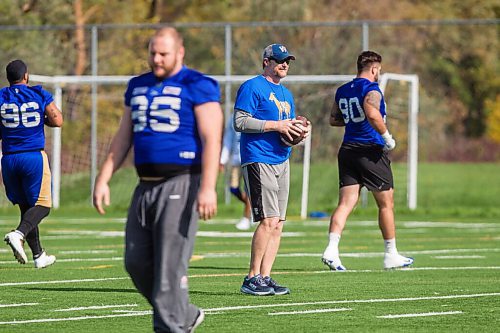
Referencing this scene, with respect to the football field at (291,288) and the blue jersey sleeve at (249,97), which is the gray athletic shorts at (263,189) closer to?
the blue jersey sleeve at (249,97)

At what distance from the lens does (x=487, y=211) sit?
2634 centimetres

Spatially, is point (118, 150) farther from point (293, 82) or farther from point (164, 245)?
point (293, 82)

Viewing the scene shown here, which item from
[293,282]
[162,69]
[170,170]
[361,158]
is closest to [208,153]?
[170,170]

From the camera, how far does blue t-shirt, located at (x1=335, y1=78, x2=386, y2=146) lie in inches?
554

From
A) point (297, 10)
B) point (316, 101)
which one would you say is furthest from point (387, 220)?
point (297, 10)

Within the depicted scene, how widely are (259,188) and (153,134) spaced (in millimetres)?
3697

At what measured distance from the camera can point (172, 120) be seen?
828 centimetres

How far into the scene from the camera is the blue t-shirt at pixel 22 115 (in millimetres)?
13961

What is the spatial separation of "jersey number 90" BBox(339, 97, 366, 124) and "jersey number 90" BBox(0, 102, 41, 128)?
3116mm

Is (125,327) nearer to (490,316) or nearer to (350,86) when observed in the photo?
(490,316)

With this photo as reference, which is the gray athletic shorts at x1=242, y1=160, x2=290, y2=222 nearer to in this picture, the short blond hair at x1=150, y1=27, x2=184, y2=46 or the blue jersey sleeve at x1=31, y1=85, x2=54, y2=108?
the blue jersey sleeve at x1=31, y1=85, x2=54, y2=108

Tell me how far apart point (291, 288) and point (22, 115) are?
11.6ft

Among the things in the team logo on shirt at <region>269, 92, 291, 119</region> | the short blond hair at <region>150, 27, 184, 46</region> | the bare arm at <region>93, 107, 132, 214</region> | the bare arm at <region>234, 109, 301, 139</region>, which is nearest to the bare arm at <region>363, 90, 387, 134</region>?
the team logo on shirt at <region>269, 92, 291, 119</region>

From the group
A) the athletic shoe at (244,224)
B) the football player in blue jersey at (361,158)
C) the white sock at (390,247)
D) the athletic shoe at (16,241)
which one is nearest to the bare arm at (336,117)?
the football player in blue jersey at (361,158)
